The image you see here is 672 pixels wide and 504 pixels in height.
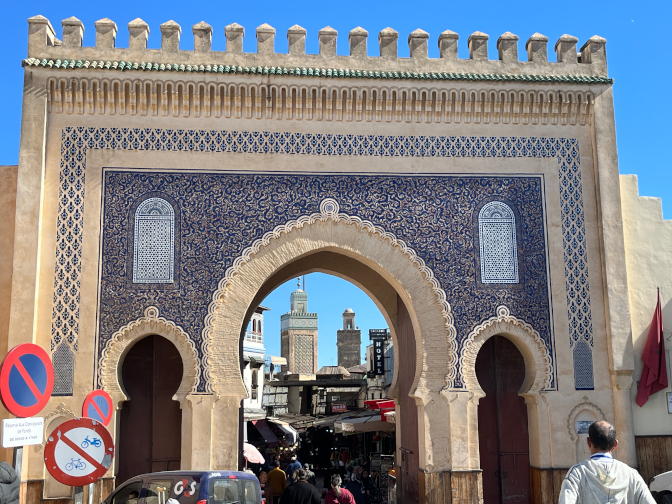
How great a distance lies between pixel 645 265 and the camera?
916cm

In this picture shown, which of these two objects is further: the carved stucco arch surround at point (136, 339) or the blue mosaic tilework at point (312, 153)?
Result: the blue mosaic tilework at point (312, 153)

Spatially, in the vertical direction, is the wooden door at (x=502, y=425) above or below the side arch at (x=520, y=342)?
below

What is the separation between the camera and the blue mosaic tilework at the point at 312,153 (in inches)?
331

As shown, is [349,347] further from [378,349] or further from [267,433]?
[267,433]

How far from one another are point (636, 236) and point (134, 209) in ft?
20.4

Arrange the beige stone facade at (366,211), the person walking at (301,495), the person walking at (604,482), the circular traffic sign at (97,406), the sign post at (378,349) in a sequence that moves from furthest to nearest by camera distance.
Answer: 1. the sign post at (378,349)
2. the beige stone facade at (366,211)
3. the person walking at (301,495)
4. the circular traffic sign at (97,406)
5. the person walking at (604,482)

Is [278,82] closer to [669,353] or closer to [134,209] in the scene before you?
[134,209]

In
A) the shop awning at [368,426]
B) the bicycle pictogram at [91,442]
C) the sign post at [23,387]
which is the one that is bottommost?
the shop awning at [368,426]

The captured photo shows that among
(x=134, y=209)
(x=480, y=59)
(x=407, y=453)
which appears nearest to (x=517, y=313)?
(x=407, y=453)

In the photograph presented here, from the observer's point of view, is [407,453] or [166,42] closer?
[166,42]

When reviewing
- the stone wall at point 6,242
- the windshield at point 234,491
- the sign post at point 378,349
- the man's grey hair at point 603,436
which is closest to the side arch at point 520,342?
the windshield at point 234,491

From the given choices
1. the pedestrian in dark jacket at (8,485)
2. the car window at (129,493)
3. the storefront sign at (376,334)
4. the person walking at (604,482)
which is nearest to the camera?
the person walking at (604,482)

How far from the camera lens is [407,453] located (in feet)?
32.3

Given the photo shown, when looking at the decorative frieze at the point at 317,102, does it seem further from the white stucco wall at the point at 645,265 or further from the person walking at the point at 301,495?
the person walking at the point at 301,495
